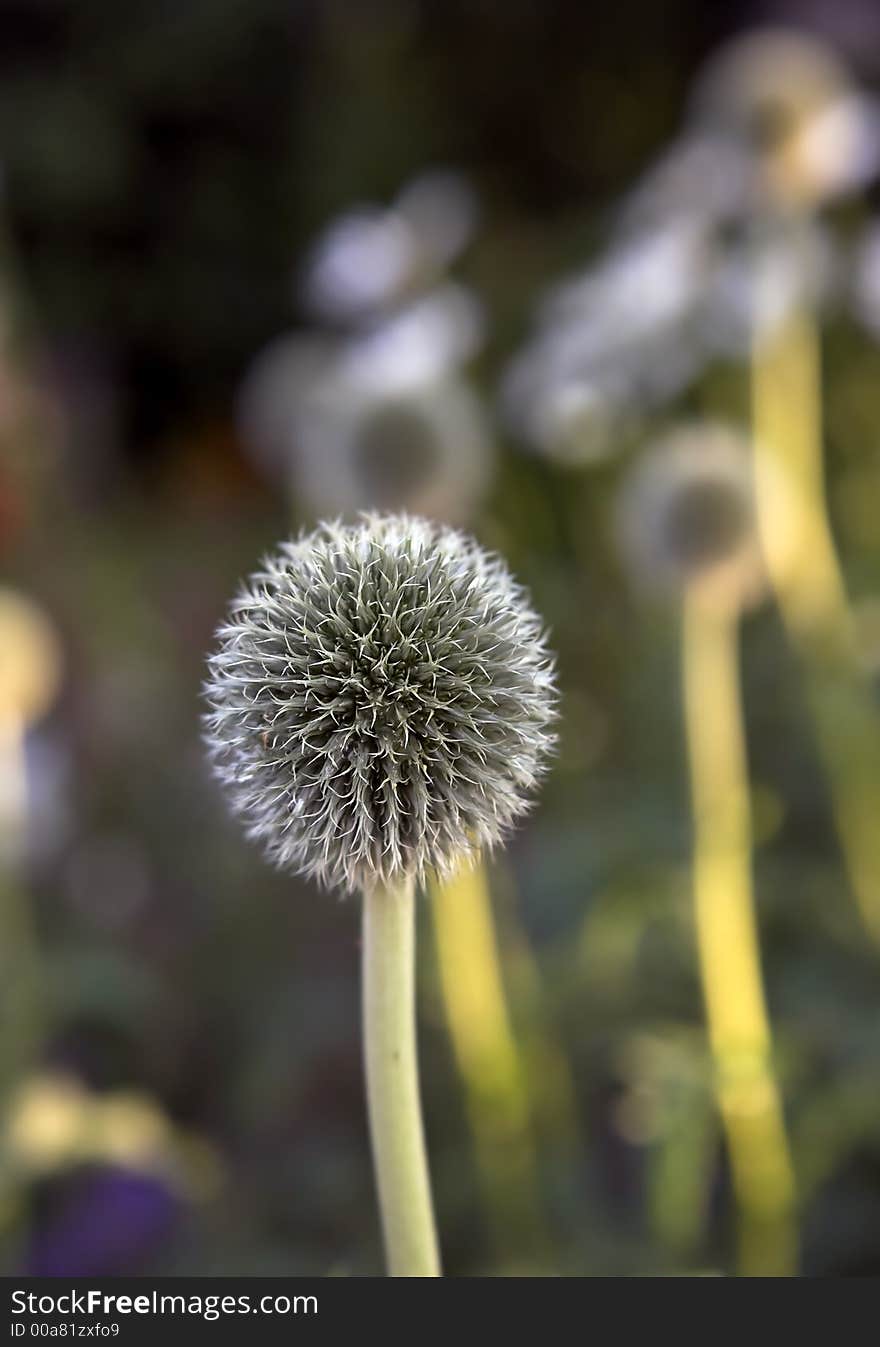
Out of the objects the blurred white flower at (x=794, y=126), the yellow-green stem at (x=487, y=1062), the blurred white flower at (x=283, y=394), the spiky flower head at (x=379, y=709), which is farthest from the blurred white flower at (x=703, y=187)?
the spiky flower head at (x=379, y=709)

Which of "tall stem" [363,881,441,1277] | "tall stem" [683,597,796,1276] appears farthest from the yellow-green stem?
"tall stem" [363,881,441,1277]

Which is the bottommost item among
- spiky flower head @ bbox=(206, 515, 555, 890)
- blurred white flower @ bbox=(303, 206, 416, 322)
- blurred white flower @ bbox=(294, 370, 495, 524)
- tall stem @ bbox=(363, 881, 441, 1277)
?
tall stem @ bbox=(363, 881, 441, 1277)

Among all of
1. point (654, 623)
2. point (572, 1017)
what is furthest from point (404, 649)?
point (654, 623)

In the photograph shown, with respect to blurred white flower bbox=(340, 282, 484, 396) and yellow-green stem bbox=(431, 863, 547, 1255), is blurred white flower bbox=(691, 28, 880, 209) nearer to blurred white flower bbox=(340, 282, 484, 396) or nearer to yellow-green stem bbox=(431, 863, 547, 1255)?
blurred white flower bbox=(340, 282, 484, 396)

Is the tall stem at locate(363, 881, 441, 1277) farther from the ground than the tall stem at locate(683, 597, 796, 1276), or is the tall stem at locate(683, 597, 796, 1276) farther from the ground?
the tall stem at locate(683, 597, 796, 1276)

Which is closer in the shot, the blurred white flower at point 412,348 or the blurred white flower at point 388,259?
the blurred white flower at point 412,348

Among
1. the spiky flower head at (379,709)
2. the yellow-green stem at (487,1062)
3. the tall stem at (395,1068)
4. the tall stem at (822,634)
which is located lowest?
the tall stem at (395,1068)

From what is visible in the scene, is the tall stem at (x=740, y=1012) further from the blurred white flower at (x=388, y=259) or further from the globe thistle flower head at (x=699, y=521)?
the blurred white flower at (x=388, y=259)
